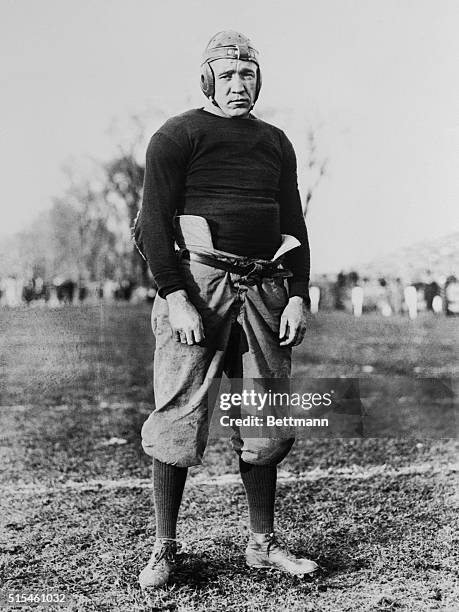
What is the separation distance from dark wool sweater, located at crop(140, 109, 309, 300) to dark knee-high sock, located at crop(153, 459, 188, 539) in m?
0.60

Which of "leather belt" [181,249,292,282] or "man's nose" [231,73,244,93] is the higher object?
"man's nose" [231,73,244,93]

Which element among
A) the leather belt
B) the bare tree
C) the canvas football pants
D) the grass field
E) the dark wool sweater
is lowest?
the grass field

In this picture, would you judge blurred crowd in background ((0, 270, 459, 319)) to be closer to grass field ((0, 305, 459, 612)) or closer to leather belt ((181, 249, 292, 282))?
grass field ((0, 305, 459, 612))

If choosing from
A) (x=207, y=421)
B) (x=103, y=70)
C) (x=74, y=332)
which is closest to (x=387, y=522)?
(x=207, y=421)

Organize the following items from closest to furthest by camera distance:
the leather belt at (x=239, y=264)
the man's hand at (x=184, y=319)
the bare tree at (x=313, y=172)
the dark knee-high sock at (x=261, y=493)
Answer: the man's hand at (x=184, y=319), the leather belt at (x=239, y=264), the dark knee-high sock at (x=261, y=493), the bare tree at (x=313, y=172)

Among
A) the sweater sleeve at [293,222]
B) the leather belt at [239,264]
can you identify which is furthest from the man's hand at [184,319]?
the sweater sleeve at [293,222]

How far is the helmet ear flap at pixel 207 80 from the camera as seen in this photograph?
8.00 ft

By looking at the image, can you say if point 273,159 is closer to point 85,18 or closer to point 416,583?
point 85,18

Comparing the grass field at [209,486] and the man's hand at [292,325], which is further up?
the man's hand at [292,325]

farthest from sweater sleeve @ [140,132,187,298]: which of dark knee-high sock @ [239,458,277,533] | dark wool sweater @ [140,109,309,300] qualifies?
dark knee-high sock @ [239,458,277,533]

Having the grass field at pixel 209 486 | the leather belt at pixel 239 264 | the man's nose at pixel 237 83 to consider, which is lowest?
the grass field at pixel 209 486

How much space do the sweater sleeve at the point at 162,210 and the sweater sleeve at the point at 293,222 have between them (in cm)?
42

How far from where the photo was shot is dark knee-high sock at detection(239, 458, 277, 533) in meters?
2.57

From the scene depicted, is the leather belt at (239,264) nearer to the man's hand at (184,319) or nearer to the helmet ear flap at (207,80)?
the man's hand at (184,319)
